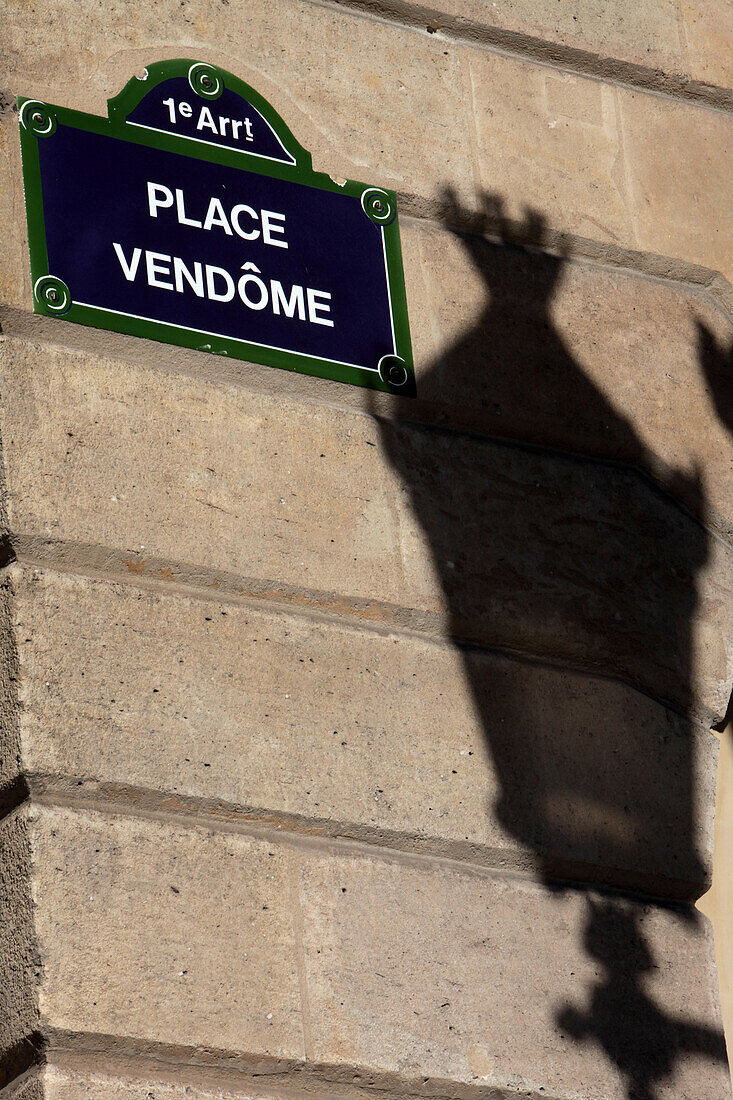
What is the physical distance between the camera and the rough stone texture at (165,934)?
313 centimetres

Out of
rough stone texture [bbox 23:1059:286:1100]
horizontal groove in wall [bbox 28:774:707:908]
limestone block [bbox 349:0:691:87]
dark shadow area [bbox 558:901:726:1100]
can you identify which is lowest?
rough stone texture [bbox 23:1059:286:1100]

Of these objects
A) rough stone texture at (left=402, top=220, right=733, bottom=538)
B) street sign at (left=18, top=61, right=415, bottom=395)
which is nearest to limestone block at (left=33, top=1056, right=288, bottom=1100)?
street sign at (left=18, top=61, right=415, bottom=395)

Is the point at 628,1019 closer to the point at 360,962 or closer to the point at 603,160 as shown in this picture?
the point at 360,962

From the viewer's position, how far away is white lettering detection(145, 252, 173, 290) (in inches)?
149

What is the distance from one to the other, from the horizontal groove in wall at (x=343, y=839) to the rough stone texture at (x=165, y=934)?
3 cm

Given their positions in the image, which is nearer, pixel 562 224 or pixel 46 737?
pixel 46 737

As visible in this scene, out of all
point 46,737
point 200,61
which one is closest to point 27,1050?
point 46,737

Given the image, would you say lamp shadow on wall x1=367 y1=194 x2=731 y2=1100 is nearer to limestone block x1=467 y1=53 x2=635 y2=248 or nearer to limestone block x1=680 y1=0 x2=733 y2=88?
limestone block x1=467 y1=53 x2=635 y2=248

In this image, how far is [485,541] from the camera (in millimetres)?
3977

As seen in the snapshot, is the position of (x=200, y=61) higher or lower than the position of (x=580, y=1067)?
A: higher

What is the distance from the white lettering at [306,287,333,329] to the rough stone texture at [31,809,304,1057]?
1.23 metres

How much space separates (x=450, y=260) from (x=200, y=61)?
2.51 ft

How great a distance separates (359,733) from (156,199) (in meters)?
1.29

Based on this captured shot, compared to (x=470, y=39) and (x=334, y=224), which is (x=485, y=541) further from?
(x=470, y=39)
